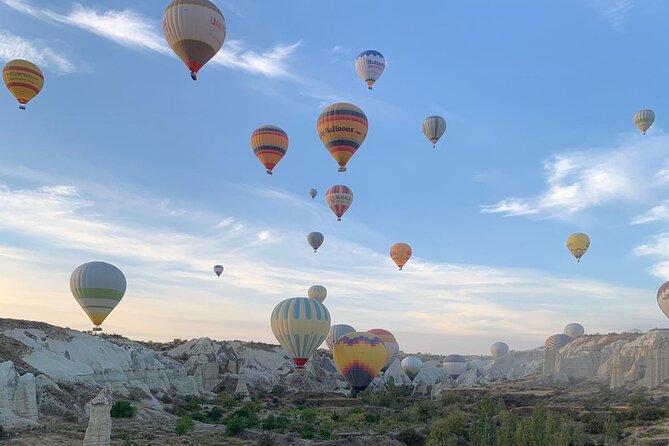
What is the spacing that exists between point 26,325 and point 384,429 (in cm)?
3248

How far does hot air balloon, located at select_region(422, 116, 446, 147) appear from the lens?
2442 inches

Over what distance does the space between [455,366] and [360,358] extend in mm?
88487

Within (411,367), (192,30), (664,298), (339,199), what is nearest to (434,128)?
A: (339,199)

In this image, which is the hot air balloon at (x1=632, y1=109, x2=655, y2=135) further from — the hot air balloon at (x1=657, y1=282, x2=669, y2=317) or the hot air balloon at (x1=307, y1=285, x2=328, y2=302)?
the hot air balloon at (x1=307, y1=285, x2=328, y2=302)

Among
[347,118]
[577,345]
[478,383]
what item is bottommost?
[478,383]

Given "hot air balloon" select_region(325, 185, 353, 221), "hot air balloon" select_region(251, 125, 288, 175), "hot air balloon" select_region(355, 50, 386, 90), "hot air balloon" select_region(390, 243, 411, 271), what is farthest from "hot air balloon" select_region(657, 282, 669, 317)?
"hot air balloon" select_region(251, 125, 288, 175)

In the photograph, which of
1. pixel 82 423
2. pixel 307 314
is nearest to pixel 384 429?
pixel 307 314

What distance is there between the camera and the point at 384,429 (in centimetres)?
4231

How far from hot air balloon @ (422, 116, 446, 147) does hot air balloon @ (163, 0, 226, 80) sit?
2950 centimetres

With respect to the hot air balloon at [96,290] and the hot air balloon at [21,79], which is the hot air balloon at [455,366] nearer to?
the hot air balloon at [96,290]

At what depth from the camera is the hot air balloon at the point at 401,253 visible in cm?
8150

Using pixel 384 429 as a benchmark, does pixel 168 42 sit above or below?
above

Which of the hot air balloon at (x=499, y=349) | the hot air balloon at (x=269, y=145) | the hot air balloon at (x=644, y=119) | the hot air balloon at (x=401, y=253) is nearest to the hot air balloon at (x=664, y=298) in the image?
the hot air balloon at (x=644, y=119)

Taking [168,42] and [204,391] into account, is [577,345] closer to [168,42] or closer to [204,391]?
[204,391]
